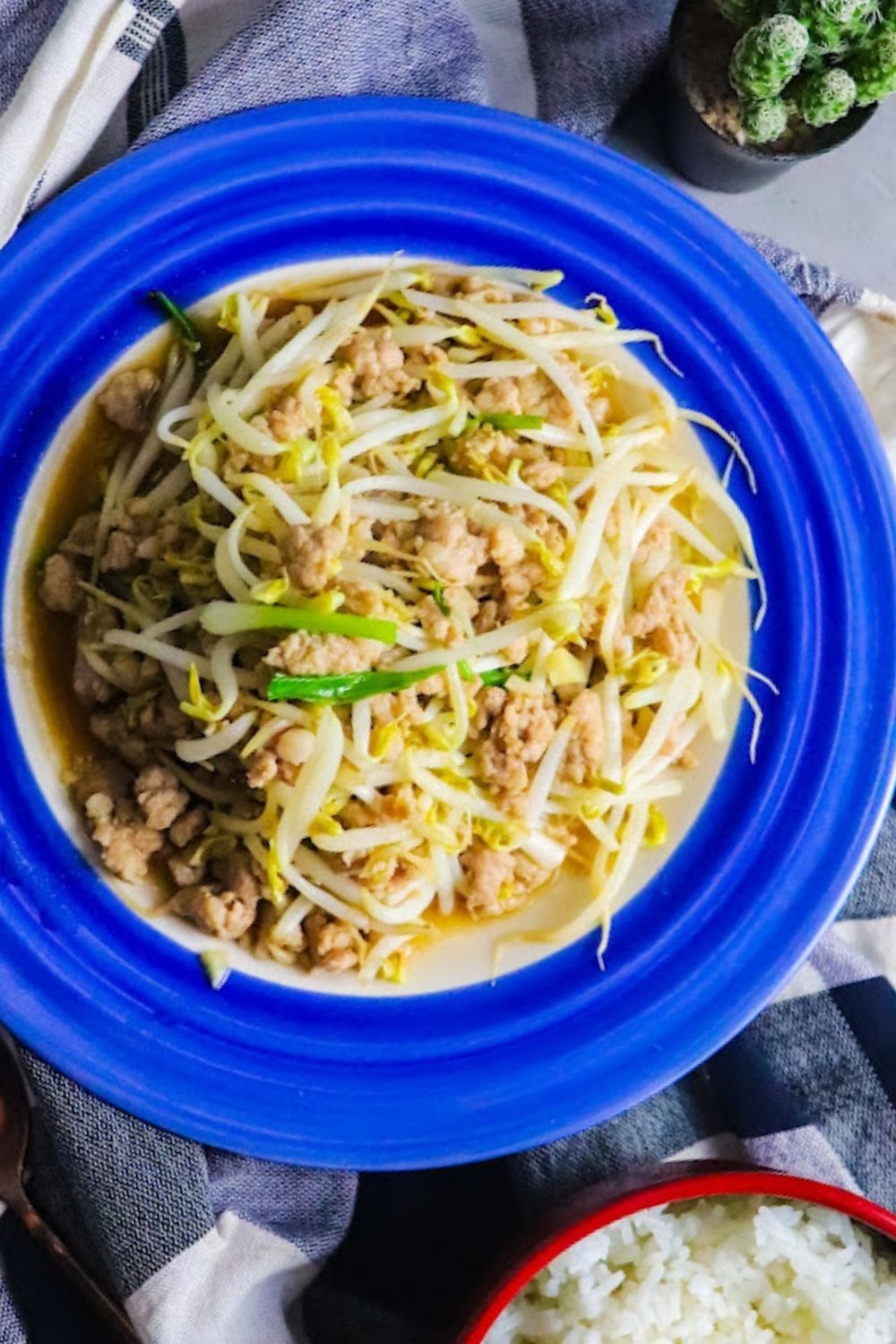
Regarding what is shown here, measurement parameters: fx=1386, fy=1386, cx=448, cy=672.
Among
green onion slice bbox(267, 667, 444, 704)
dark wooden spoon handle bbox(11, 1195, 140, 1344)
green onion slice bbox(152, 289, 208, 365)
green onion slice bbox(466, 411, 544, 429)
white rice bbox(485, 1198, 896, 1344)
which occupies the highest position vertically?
green onion slice bbox(466, 411, 544, 429)

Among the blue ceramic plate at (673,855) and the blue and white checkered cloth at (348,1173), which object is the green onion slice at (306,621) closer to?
the blue ceramic plate at (673,855)

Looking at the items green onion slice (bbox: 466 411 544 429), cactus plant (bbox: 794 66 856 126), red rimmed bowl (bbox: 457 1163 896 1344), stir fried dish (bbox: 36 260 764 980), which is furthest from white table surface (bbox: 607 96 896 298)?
red rimmed bowl (bbox: 457 1163 896 1344)

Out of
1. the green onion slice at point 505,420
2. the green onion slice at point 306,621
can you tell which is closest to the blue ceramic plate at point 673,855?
the green onion slice at point 505,420

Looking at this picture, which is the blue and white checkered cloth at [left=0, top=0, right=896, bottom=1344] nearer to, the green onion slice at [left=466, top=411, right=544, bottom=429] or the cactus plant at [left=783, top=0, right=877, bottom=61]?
the cactus plant at [left=783, top=0, right=877, bottom=61]

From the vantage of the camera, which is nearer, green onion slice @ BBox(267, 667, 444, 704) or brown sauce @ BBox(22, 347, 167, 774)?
green onion slice @ BBox(267, 667, 444, 704)

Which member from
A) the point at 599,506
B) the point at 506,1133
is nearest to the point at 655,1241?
the point at 506,1133

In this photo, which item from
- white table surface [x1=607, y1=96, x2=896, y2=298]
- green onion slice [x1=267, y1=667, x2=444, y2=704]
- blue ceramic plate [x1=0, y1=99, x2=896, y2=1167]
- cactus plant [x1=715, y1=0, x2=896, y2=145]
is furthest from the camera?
white table surface [x1=607, y1=96, x2=896, y2=298]

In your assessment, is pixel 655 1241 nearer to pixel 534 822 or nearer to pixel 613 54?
pixel 534 822
